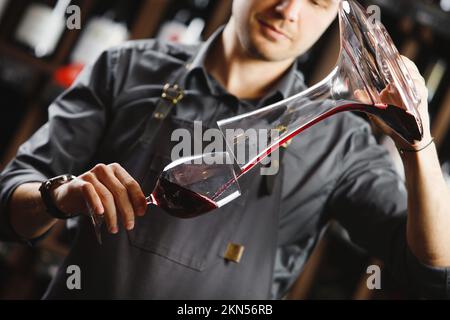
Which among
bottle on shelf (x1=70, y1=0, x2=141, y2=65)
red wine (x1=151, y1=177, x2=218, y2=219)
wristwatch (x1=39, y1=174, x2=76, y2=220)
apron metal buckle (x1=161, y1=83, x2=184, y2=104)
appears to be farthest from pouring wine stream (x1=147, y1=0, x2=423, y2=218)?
bottle on shelf (x1=70, y1=0, x2=141, y2=65)

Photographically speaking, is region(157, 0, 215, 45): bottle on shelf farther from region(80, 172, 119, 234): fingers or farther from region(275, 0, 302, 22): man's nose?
region(80, 172, 119, 234): fingers

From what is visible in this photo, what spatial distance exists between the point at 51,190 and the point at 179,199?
250 mm

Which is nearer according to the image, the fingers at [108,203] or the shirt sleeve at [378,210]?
the fingers at [108,203]

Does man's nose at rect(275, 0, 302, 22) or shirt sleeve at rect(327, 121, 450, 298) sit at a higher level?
man's nose at rect(275, 0, 302, 22)

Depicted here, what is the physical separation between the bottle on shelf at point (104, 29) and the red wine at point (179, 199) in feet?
Answer: 5.96

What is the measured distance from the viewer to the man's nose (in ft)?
3.58

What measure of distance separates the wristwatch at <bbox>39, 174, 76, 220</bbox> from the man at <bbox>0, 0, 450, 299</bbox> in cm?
12

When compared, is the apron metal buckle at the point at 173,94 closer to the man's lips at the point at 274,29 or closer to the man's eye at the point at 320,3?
the man's lips at the point at 274,29

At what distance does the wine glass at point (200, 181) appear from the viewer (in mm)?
704

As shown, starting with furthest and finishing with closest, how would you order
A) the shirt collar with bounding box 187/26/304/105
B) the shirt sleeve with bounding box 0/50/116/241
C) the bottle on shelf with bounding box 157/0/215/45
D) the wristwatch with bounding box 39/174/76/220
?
the bottle on shelf with bounding box 157/0/215/45, the shirt collar with bounding box 187/26/304/105, the shirt sleeve with bounding box 0/50/116/241, the wristwatch with bounding box 39/174/76/220

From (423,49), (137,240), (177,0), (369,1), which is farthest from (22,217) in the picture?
(423,49)

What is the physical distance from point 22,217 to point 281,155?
59 cm

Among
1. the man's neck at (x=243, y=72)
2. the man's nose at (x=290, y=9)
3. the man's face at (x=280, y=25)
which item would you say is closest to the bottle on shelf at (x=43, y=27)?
the man's neck at (x=243, y=72)
